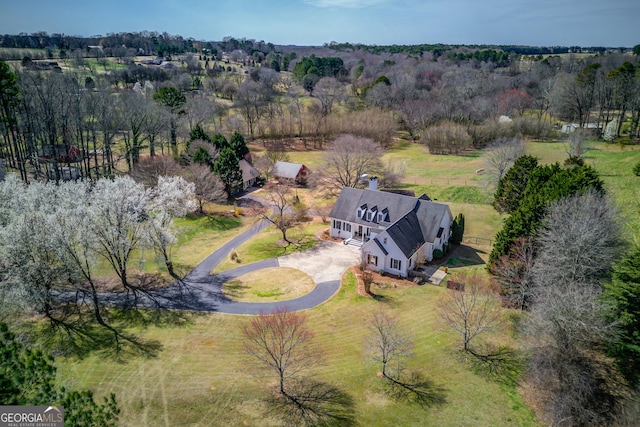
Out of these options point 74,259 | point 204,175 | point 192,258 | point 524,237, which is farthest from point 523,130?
point 74,259

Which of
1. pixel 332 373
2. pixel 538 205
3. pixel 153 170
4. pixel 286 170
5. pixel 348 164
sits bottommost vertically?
pixel 332 373

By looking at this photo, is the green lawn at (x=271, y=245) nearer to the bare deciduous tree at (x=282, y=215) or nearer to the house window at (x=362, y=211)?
the bare deciduous tree at (x=282, y=215)

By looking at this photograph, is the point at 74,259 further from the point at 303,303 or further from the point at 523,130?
the point at 523,130

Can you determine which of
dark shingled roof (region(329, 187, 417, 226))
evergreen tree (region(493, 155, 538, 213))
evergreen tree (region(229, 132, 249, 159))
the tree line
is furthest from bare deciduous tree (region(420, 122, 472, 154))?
the tree line

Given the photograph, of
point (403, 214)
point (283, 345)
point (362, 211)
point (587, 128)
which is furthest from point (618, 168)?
point (283, 345)

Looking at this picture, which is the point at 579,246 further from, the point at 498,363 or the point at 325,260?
the point at 325,260
